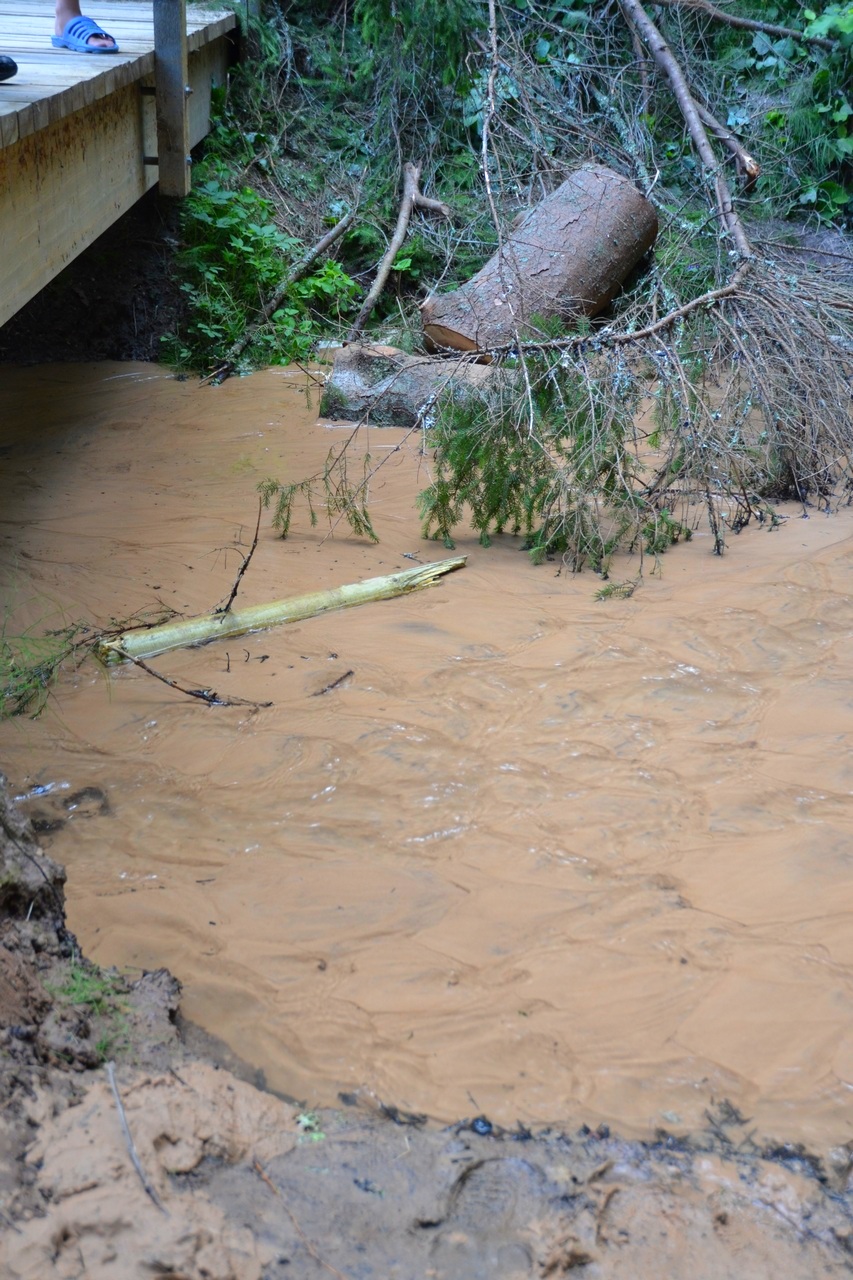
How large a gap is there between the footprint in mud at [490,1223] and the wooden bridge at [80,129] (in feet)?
12.0

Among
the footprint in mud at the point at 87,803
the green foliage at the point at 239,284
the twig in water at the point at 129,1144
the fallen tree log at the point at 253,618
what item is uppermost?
the green foliage at the point at 239,284

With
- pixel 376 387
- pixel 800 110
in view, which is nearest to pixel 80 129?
pixel 376 387

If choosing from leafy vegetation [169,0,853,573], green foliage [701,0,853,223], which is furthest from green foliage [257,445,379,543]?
green foliage [701,0,853,223]

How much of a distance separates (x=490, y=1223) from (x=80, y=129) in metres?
5.38

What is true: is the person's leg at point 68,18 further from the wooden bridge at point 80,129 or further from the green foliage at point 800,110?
the green foliage at point 800,110

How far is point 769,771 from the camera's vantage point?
11.8 ft

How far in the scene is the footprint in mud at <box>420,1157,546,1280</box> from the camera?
192 centimetres

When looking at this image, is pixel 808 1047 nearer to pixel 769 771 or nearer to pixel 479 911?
pixel 479 911

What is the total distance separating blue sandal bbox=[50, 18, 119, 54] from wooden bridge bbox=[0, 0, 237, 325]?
5 cm

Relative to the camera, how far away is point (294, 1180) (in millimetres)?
2020

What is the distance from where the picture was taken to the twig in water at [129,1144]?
72.2 inches

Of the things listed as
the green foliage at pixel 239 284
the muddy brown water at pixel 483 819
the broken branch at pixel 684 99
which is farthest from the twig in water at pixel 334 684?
the green foliage at pixel 239 284

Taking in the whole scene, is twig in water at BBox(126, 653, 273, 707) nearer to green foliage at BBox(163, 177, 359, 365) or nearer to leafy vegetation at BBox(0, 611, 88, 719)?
leafy vegetation at BBox(0, 611, 88, 719)

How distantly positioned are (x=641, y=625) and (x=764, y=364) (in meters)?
2.02
